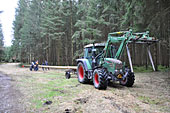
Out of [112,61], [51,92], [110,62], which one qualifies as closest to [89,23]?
[110,62]

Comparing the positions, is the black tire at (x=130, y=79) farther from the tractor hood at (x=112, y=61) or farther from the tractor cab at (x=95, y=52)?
the tractor cab at (x=95, y=52)

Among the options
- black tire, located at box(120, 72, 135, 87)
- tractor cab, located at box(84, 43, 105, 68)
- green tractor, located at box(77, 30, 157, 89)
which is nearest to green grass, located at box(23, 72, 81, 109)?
green tractor, located at box(77, 30, 157, 89)

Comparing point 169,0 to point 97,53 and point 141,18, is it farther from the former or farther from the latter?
point 97,53

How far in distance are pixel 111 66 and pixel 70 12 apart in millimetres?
16990

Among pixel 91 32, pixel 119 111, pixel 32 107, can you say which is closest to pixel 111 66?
pixel 119 111

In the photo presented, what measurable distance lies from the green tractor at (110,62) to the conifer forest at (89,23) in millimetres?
4204

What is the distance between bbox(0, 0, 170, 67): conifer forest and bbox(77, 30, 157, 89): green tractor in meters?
4.20

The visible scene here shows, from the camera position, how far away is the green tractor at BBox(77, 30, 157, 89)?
6926mm

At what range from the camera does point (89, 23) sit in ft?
60.0

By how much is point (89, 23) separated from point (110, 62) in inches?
469

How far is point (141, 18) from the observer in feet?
38.7

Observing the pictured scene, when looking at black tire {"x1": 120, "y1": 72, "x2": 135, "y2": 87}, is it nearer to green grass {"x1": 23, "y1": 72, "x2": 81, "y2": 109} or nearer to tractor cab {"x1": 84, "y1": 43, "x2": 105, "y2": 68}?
tractor cab {"x1": 84, "y1": 43, "x2": 105, "y2": 68}

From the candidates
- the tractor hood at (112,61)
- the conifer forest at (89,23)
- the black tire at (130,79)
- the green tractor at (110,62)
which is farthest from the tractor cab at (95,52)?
the conifer forest at (89,23)

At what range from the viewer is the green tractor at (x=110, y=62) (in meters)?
6.93
